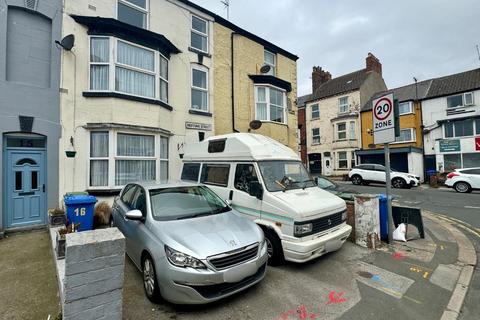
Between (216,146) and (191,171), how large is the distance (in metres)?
1.33

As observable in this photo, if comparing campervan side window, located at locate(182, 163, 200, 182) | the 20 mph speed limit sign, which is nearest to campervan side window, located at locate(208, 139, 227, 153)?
campervan side window, located at locate(182, 163, 200, 182)

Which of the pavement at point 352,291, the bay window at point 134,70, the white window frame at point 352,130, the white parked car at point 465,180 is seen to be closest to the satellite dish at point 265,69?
the bay window at point 134,70

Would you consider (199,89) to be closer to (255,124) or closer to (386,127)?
(255,124)

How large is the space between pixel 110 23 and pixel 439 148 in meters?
24.9

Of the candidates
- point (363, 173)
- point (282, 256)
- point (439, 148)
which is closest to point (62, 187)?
point (282, 256)

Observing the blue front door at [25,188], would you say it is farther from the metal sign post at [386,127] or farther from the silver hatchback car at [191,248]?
the metal sign post at [386,127]

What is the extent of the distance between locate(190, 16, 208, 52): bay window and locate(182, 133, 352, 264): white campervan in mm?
6319

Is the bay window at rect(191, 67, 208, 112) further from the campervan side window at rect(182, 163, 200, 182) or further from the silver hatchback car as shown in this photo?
the silver hatchback car

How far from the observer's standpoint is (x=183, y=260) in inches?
124

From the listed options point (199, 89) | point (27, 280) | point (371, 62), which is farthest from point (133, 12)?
point (371, 62)

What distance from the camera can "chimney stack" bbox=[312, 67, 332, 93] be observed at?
30156 millimetres

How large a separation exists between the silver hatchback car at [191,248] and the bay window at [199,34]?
8513 mm

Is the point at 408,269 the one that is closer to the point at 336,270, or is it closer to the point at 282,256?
the point at 336,270

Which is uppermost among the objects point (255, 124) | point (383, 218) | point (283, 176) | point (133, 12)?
point (133, 12)
